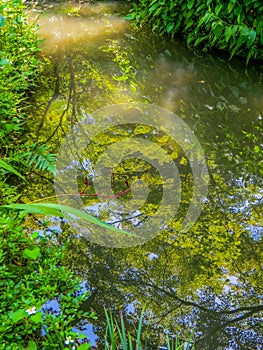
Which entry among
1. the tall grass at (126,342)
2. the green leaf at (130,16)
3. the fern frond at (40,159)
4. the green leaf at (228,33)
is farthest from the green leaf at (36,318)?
the green leaf at (130,16)

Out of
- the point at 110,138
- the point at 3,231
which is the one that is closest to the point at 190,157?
the point at 110,138

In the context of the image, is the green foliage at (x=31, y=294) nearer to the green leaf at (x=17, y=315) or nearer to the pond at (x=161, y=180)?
the green leaf at (x=17, y=315)

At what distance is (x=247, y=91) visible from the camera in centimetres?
419

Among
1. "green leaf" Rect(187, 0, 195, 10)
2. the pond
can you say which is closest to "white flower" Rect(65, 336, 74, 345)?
the pond

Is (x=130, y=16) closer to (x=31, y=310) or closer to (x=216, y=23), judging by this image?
(x=216, y=23)

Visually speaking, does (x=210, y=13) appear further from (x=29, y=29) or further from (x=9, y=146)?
(x=9, y=146)

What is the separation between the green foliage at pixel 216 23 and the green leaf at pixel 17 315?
3548mm

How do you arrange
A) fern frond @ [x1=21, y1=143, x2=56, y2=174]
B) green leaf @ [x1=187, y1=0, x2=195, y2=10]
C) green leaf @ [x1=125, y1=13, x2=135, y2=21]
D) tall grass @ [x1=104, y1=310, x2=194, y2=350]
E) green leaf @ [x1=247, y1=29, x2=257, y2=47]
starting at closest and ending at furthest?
tall grass @ [x1=104, y1=310, x2=194, y2=350] → fern frond @ [x1=21, y1=143, x2=56, y2=174] → green leaf @ [x1=247, y1=29, x2=257, y2=47] → green leaf @ [x1=187, y1=0, x2=195, y2=10] → green leaf @ [x1=125, y1=13, x2=135, y2=21]

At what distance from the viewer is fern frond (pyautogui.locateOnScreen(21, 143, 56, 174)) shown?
2.90 meters

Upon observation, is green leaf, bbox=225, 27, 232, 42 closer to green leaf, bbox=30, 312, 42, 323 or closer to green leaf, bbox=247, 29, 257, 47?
green leaf, bbox=247, 29, 257, 47

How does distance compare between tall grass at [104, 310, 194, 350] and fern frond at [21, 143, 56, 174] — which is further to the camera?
fern frond at [21, 143, 56, 174]

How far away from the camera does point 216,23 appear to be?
4.42 meters

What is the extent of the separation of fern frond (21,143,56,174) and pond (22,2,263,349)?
11 cm

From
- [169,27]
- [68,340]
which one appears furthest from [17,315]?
[169,27]
